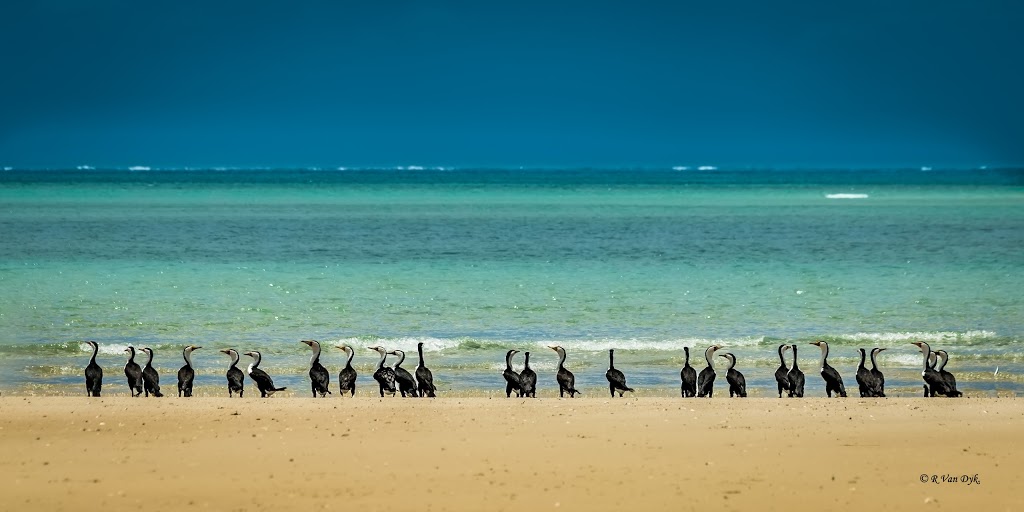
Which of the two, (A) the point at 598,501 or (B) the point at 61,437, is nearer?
(A) the point at 598,501

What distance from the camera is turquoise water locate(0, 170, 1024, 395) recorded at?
16.2m

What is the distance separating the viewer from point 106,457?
9.59m

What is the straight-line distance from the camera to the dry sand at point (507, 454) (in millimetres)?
8562

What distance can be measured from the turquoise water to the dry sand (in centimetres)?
249

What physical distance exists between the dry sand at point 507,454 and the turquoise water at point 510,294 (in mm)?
2493

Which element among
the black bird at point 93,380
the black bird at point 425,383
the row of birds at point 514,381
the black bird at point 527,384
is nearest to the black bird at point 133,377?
the row of birds at point 514,381

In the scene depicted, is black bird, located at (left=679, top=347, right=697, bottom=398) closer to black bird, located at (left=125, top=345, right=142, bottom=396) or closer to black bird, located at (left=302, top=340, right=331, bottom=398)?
black bird, located at (left=302, top=340, right=331, bottom=398)

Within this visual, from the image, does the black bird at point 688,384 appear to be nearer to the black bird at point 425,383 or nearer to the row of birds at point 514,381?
the row of birds at point 514,381

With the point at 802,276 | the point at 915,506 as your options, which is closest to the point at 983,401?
the point at 915,506

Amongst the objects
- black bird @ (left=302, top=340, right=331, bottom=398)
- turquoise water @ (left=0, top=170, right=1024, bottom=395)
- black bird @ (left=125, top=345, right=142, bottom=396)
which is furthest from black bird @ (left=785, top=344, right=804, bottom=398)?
black bird @ (left=125, top=345, right=142, bottom=396)

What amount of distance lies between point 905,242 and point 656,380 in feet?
83.6

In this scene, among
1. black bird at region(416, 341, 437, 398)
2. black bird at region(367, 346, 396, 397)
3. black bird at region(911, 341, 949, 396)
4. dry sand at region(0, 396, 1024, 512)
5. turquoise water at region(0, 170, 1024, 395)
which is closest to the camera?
dry sand at region(0, 396, 1024, 512)

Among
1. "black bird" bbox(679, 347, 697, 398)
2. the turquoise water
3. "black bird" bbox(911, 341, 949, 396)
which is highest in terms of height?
"black bird" bbox(911, 341, 949, 396)

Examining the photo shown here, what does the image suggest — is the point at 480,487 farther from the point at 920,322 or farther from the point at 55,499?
the point at 920,322
